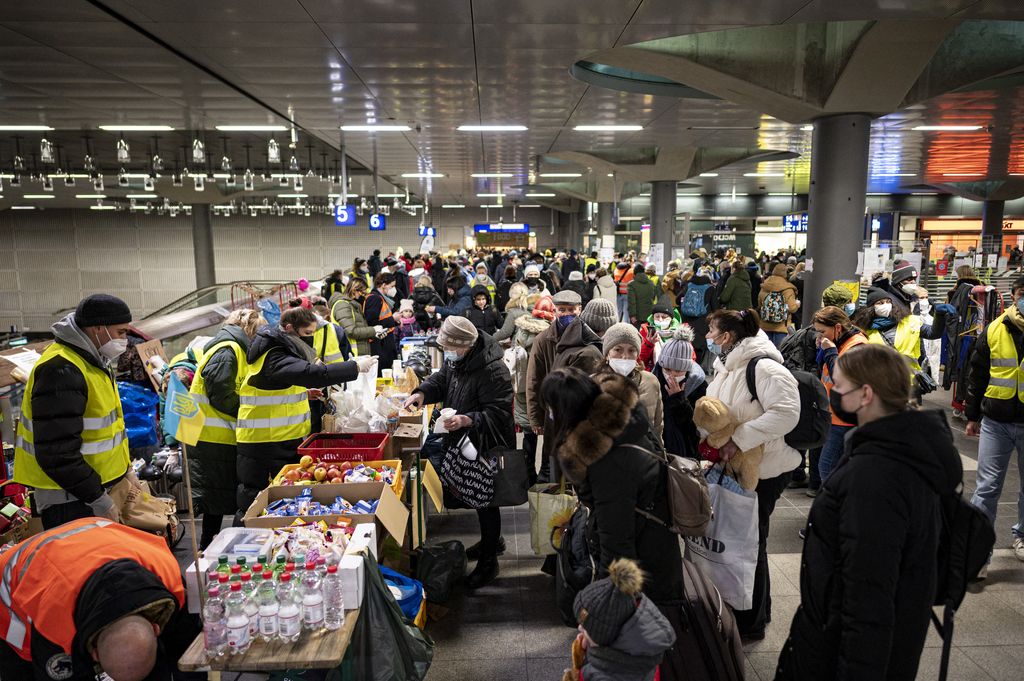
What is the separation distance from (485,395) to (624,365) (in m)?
0.93

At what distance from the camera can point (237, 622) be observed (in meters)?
2.39

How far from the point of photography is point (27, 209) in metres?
31.3

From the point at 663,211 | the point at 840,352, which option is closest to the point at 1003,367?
the point at 840,352

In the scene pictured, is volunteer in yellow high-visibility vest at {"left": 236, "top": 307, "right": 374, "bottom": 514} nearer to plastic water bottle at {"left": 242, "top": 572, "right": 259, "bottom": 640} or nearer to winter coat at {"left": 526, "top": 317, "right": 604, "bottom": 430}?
winter coat at {"left": 526, "top": 317, "right": 604, "bottom": 430}

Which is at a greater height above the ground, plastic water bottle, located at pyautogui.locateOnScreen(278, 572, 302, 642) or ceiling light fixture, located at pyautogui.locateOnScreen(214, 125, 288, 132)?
ceiling light fixture, located at pyautogui.locateOnScreen(214, 125, 288, 132)

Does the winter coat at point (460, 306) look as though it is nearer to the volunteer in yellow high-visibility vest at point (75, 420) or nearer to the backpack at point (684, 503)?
the volunteer in yellow high-visibility vest at point (75, 420)

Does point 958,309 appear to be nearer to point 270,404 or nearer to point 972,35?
point 972,35

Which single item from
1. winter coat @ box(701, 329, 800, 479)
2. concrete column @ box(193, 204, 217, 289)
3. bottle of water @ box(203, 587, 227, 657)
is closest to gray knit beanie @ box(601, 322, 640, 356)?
winter coat @ box(701, 329, 800, 479)

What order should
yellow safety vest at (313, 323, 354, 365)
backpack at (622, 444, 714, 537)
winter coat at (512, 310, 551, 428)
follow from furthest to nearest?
winter coat at (512, 310, 551, 428) < yellow safety vest at (313, 323, 354, 365) < backpack at (622, 444, 714, 537)

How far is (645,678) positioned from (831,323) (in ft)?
11.5

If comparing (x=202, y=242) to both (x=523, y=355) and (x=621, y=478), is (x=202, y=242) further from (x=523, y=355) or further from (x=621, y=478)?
(x=621, y=478)

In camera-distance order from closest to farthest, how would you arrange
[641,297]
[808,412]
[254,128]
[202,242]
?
[808,412] → [254,128] → [641,297] → [202,242]

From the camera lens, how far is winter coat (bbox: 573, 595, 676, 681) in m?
2.26

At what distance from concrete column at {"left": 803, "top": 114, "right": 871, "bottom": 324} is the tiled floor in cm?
397
